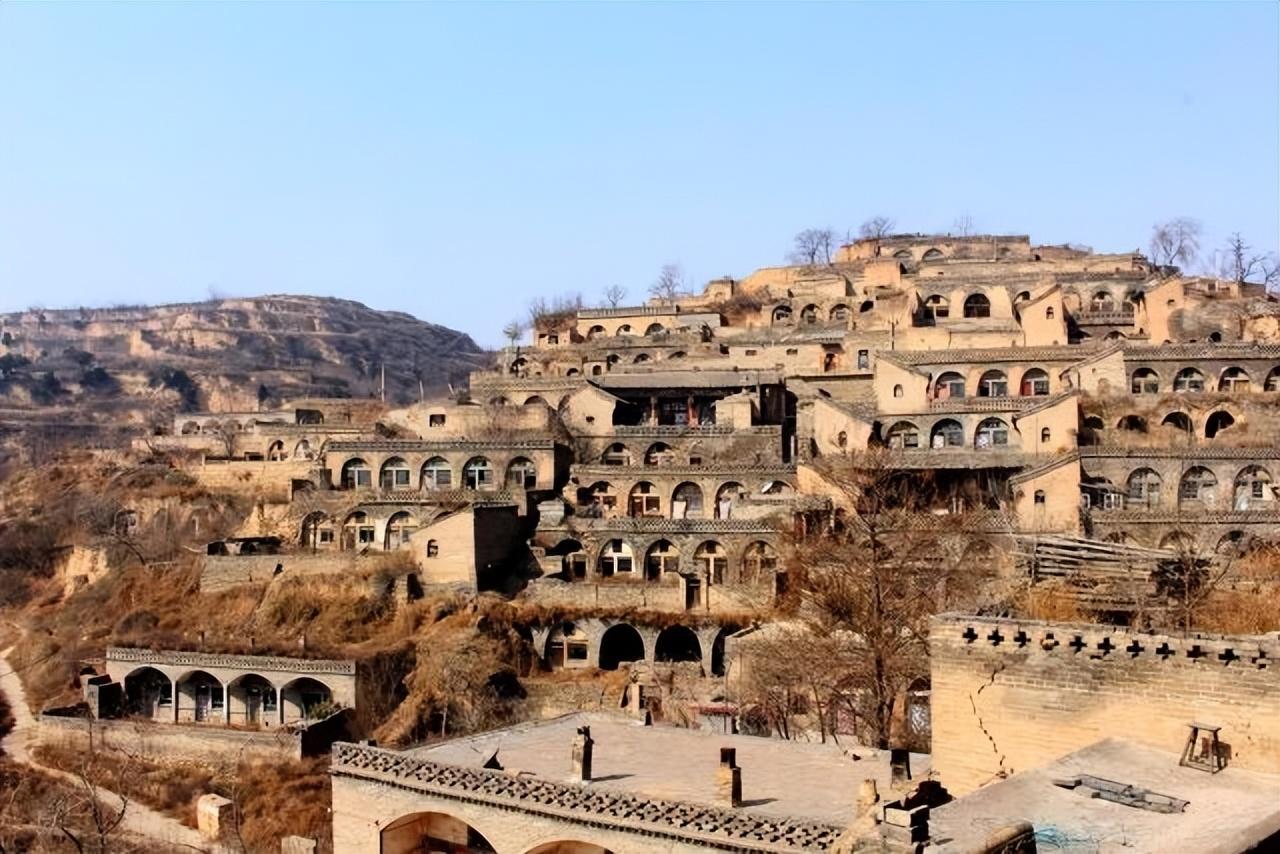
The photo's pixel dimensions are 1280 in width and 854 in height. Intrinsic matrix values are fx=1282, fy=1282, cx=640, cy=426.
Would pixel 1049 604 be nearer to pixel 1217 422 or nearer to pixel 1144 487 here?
pixel 1144 487

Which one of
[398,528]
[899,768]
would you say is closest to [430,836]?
[899,768]

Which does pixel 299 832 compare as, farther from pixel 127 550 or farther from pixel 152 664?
pixel 127 550

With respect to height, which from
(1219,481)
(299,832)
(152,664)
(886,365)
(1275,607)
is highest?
(886,365)

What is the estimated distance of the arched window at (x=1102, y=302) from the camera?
58.6 m

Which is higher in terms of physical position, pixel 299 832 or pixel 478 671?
pixel 478 671

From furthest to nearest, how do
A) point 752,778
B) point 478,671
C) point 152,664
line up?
point 152,664, point 478,671, point 752,778

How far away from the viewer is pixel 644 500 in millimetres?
45125

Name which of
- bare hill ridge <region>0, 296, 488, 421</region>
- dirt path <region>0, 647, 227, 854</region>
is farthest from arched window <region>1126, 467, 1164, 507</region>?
bare hill ridge <region>0, 296, 488, 421</region>

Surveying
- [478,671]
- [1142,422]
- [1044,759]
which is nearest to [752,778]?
[1044,759]

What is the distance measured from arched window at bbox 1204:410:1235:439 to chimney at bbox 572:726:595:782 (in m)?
31.2

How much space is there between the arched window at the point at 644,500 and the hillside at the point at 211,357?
2810 inches

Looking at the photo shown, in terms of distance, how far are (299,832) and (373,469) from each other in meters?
17.1

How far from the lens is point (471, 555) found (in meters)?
40.4

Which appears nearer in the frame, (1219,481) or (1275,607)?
(1275,607)
